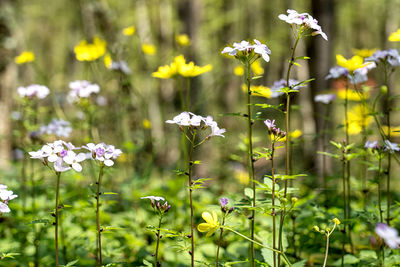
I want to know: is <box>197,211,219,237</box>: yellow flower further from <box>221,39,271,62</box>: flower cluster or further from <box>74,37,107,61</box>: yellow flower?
<box>74,37,107,61</box>: yellow flower

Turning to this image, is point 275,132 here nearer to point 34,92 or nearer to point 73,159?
point 73,159

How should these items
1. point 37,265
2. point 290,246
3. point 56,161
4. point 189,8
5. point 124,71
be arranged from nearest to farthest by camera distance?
point 56,161, point 37,265, point 290,246, point 124,71, point 189,8

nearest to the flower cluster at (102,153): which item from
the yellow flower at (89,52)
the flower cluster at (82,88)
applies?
the flower cluster at (82,88)

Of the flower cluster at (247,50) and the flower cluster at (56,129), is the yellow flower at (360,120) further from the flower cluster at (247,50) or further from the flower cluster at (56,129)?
the flower cluster at (56,129)

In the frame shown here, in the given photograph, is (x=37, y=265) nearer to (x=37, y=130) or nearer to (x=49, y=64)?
(x=37, y=130)

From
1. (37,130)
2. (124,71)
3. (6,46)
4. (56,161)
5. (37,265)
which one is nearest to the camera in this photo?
(56,161)

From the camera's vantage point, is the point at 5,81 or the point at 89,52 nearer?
the point at 89,52

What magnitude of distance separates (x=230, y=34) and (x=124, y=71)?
9449 millimetres

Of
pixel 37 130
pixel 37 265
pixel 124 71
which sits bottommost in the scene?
pixel 37 265

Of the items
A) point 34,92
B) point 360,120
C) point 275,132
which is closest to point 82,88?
point 34,92

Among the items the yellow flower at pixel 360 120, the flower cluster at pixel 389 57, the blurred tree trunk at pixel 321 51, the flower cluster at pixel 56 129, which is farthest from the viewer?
the blurred tree trunk at pixel 321 51

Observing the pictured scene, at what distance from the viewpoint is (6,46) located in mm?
4277

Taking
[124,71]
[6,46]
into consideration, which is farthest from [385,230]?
[6,46]

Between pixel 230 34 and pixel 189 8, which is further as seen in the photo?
pixel 230 34
